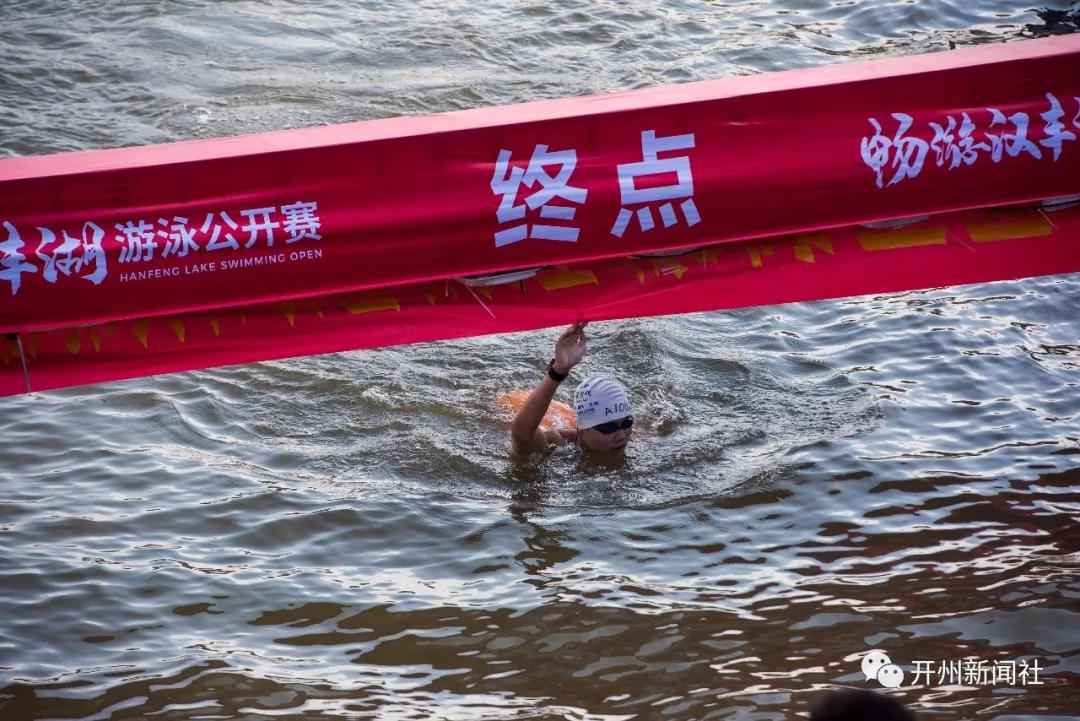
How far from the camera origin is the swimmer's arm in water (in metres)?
6.76

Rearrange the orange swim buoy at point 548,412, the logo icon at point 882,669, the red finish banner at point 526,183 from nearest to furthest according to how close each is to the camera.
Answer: the red finish banner at point 526,183
the logo icon at point 882,669
the orange swim buoy at point 548,412

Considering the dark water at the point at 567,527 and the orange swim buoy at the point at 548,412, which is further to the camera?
the orange swim buoy at the point at 548,412

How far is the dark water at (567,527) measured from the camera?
621 cm

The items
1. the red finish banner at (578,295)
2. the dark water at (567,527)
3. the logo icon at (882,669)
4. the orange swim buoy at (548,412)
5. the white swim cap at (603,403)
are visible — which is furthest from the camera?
the orange swim buoy at (548,412)

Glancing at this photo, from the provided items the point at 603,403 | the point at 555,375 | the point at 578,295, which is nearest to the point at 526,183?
the point at 578,295

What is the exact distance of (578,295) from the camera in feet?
20.5

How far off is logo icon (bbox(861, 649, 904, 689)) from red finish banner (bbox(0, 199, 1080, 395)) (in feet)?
6.48

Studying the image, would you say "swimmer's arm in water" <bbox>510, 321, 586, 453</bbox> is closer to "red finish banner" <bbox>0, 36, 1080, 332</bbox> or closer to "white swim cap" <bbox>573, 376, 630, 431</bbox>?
"white swim cap" <bbox>573, 376, 630, 431</bbox>

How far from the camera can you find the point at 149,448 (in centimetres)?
836

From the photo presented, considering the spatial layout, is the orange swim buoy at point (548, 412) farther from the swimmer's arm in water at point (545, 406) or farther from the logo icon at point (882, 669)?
the logo icon at point (882, 669)

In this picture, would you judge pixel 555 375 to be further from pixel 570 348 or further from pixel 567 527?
pixel 567 527

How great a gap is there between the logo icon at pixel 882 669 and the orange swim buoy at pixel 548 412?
3.01m

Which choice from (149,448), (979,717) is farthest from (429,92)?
(979,717)

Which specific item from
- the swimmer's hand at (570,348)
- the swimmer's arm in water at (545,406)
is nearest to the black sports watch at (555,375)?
the swimmer's arm in water at (545,406)
